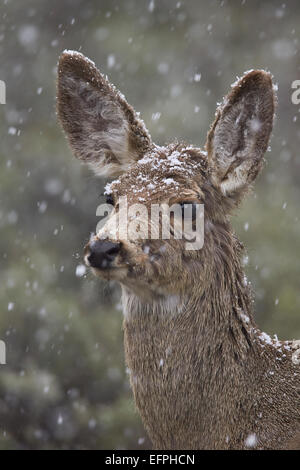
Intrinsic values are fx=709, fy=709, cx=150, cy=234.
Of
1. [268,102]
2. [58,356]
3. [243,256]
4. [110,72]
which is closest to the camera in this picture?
[268,102]

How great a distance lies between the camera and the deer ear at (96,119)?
4509mm

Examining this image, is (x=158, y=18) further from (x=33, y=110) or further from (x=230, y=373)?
(x=230, y=373)

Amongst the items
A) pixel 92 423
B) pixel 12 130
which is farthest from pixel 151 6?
pixel 92 423

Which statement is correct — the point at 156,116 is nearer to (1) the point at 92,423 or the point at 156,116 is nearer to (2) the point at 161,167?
(1) the point at 92,423

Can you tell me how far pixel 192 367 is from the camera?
3926 mm

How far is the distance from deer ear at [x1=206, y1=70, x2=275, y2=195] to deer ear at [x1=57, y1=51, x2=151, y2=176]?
0.52 meters

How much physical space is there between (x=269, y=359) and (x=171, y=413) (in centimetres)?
69

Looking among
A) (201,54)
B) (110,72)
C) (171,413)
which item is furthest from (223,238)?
(201,54)

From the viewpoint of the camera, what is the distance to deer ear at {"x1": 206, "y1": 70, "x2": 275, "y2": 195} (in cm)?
409

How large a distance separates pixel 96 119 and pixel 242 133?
1.04m

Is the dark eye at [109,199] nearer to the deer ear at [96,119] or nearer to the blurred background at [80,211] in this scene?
the deer ear at [96,119]

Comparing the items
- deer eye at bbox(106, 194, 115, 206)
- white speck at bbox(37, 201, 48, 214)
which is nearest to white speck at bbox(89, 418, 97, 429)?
white speck at bbox(37, 201, 48, 214)

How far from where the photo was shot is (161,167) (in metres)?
4.18
